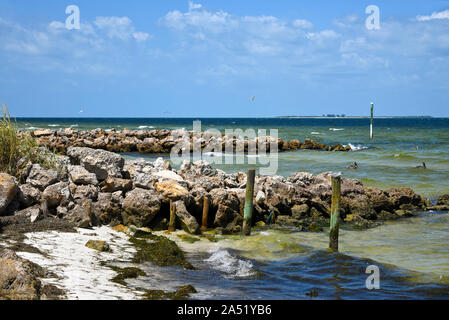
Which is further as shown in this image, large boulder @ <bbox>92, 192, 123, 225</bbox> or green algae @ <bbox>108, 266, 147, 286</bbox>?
large boulder @ <bbox>92, 192, 123, 225</bbox>

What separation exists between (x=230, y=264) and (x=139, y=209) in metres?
2.87

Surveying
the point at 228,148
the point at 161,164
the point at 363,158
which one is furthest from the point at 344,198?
the point at 228,148

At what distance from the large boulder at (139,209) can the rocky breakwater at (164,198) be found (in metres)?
0.02

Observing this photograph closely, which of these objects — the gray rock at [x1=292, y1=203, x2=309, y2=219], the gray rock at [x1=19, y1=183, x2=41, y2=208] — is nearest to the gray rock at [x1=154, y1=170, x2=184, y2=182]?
the gray rock at [x1=292, y1=203, x2=309, y2=219]

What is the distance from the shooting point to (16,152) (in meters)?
10.6

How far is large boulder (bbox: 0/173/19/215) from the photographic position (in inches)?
339

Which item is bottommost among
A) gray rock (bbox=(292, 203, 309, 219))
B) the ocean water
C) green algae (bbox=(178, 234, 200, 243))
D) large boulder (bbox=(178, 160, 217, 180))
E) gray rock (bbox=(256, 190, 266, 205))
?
the ocean water

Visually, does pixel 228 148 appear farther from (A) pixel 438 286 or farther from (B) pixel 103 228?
(A) pixel 438 286

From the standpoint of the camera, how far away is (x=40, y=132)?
36.2 m

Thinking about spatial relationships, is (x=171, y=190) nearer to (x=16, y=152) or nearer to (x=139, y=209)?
(x=139, y=209)

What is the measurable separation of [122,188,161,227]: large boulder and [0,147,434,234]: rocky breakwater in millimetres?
21

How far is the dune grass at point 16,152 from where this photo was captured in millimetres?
10352

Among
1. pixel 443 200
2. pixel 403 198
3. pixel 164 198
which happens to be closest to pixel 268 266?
pixel 164 198

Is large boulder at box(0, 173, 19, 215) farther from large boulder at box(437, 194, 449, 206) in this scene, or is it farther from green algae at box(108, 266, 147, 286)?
large boulder at box(437, 194, 449, 206)
